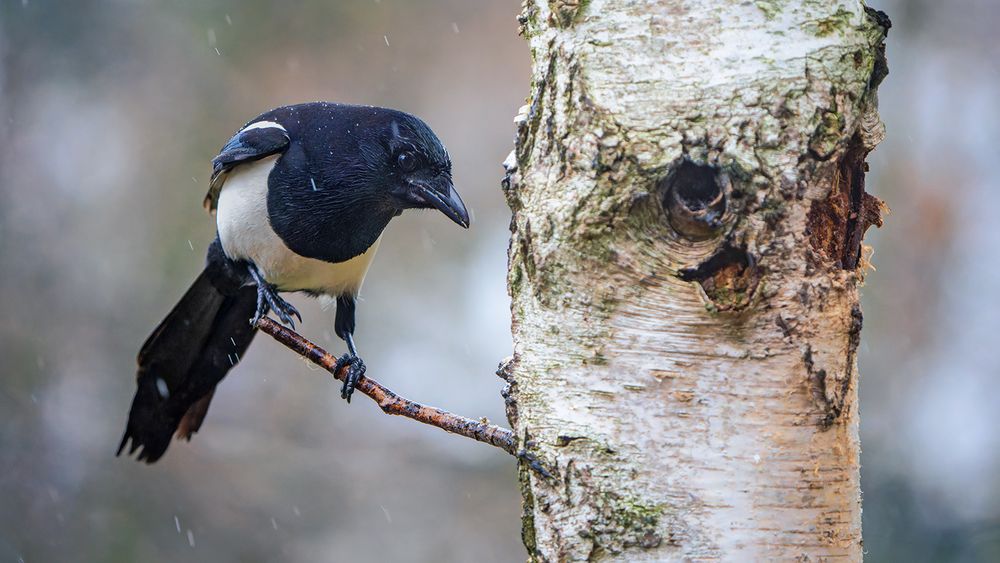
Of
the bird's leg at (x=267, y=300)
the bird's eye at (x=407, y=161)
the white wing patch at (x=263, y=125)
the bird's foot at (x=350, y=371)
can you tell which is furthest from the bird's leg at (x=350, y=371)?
the white wing patch at (x=263, y=125)

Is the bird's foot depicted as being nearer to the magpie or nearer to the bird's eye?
the magpie

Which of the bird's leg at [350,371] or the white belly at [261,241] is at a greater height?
the white belly at [261,241]

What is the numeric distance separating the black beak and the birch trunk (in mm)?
1444

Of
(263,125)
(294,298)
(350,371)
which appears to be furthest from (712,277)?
(294,298)

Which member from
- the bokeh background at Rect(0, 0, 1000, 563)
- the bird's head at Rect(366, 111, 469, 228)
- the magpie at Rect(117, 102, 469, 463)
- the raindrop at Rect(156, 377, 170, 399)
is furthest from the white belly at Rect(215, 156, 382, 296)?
the bokeh background at Rect(0, 0, 1000, 563)

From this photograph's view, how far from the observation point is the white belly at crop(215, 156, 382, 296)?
10.6ft

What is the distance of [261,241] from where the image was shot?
Result: 3.23 meters

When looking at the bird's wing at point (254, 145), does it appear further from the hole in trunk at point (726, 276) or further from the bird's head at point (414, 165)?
the hole in trunk at point (726, 276)

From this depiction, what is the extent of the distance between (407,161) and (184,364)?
3.77 feet

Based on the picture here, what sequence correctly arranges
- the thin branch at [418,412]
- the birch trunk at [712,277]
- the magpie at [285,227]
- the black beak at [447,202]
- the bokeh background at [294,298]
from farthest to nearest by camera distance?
the bokeh background at [294,298] → the magpie at [285,227] → the black beak at [447,202] → the thin branch at [418,412] → the birch trunk at [712,277]

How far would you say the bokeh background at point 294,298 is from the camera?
446cm

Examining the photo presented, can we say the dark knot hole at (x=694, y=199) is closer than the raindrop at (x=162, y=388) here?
Yes

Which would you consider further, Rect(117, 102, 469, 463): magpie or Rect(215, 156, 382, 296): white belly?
Rect(215, 156, 382, 296): white belly

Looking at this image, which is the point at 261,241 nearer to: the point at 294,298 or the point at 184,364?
the point at 184,364
